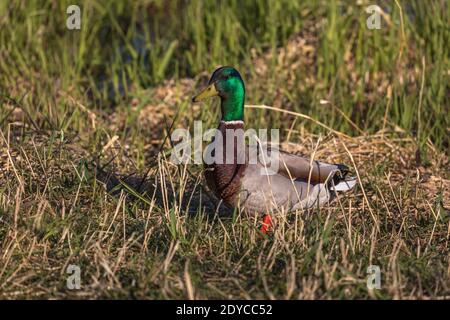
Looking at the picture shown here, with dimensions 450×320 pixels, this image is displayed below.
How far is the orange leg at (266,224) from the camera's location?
16.7ft

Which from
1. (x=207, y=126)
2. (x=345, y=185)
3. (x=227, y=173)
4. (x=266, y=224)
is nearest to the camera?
(x=266, y=224)

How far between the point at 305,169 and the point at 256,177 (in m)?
0.34

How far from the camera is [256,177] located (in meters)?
5.29

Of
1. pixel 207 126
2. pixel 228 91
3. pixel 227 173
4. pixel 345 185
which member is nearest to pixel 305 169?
pixel 345 185

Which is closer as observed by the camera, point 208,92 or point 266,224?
point 266,224

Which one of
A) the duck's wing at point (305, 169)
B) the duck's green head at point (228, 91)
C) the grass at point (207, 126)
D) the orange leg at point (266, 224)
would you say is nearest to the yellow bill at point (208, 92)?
the duck's green head at point (228, 91)

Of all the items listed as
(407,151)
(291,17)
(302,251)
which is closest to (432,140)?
(407,151)

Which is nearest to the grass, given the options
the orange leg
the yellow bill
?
the orange leg

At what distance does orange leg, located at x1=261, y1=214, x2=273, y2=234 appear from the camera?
201 inches

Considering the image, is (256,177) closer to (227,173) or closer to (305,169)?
(227,173)

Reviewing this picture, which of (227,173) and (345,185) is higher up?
(227,173)

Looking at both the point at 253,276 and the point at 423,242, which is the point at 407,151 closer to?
the point at 423,242

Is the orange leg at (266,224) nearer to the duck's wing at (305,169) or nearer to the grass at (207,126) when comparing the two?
the grass at (207,126)
